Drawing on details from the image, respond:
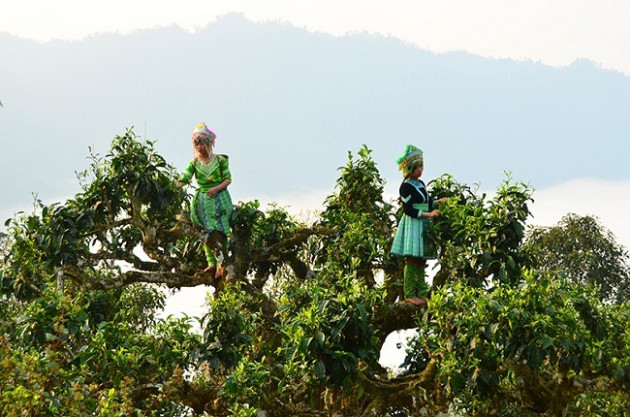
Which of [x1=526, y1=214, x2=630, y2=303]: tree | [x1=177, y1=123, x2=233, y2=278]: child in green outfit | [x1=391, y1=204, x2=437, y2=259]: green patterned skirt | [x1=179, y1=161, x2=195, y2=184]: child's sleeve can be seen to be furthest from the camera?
[x1=526, y1=214, x2=630, y2=303]: tree

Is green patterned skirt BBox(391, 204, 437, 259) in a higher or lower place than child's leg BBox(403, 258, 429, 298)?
higher

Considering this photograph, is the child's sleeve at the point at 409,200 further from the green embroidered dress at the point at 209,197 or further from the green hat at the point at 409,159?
the green embroidered dress at the point at 209,197

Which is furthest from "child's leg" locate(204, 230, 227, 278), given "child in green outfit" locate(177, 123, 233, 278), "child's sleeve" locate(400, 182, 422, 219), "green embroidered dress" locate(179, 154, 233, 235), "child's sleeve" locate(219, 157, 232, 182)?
"child's sleeve" locate(400, 182, 422, 219)

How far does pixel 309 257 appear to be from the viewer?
54.5ft

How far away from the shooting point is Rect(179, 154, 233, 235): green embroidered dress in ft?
47.6

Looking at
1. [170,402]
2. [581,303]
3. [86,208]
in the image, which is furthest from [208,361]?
[581,303]

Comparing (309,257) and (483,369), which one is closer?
(483,369)

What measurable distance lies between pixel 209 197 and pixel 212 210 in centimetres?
23

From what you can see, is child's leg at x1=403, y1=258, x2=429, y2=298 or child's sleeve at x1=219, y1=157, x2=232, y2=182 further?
child's sleeve at x1=219, y1=157, x2=232, y2=182

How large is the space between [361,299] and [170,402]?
A: 144 inches

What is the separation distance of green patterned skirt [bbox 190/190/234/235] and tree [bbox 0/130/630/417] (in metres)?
0.27

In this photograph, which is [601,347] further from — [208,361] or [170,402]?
[170,402]

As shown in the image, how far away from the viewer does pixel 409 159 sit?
1348 cm

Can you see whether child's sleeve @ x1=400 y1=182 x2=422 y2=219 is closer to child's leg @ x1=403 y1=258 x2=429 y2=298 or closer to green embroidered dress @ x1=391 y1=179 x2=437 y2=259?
green embroidered dress @ x1=391 y1=179 x2=437 y2=259
